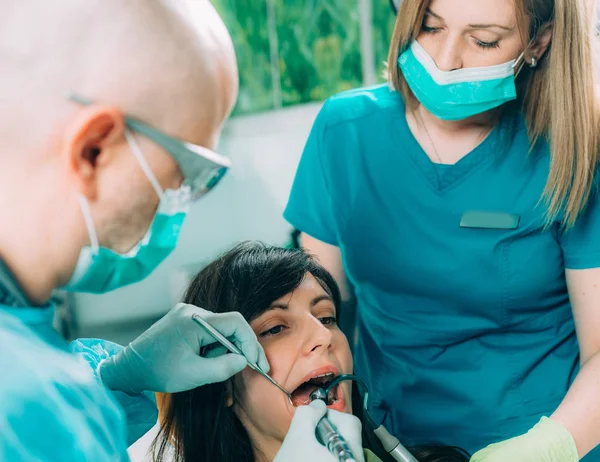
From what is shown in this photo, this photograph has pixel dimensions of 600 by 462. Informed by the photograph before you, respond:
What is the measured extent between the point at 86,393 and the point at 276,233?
3.64 metres

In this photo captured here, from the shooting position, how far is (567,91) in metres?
1.58

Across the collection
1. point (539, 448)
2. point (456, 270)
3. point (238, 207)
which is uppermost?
point (456, 270)

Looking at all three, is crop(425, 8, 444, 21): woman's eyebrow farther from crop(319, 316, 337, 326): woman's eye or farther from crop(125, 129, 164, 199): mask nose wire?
crop(125, 129, 164, 199): mask nose wire

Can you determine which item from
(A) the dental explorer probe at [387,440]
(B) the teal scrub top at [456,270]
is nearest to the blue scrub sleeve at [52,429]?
(A) the dental explorer probe at [387,440]

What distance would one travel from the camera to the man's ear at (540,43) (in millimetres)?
1598

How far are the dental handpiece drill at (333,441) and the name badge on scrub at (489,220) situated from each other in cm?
62

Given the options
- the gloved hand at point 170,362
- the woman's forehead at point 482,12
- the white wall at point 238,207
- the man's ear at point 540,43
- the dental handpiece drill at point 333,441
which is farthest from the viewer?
the white wall at point 238,207

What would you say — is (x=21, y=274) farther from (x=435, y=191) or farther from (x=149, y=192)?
(x=435, y=191)

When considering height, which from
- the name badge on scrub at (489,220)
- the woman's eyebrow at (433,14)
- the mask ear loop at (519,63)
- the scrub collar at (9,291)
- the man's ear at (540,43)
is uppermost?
the woman's eyebrow at (433,14)

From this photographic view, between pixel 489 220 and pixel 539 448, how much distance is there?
54 cm

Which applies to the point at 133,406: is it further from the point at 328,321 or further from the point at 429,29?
the point at 429,29

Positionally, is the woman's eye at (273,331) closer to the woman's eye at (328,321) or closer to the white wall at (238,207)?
the woman's eye at (328,321)

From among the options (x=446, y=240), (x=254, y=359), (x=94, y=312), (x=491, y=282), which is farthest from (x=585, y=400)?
(x=94, y=312)

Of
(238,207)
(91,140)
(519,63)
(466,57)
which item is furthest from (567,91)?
(238,207)
